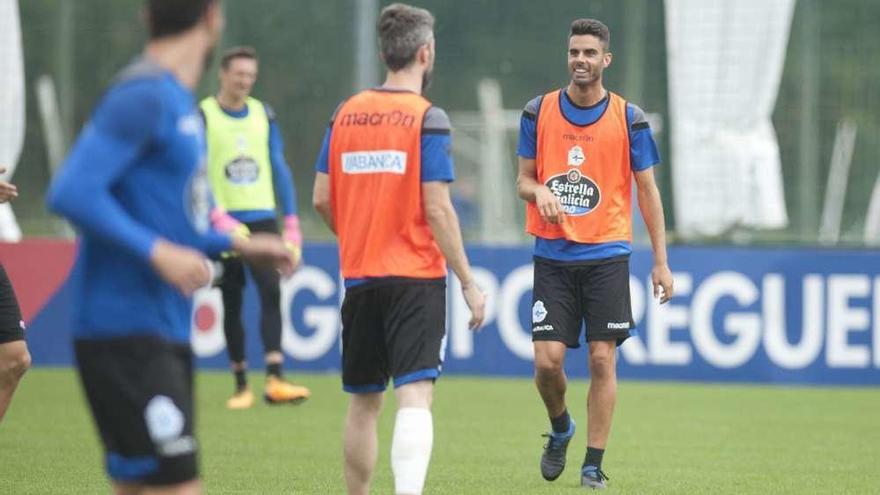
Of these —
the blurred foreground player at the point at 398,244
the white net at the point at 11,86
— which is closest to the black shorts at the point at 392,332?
the blurred foreground player at the point at 398,244

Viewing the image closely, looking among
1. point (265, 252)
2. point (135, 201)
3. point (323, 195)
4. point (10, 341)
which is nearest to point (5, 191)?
point (10, 341)

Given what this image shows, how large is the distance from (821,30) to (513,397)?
483 cm

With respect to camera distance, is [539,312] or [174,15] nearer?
[174,15]

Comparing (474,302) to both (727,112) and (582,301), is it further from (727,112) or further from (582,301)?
(727,112)

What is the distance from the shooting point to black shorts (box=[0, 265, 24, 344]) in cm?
822

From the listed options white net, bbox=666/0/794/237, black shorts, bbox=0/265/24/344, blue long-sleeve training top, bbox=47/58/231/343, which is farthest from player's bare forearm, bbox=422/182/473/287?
white net, bbox=666/0/794/237

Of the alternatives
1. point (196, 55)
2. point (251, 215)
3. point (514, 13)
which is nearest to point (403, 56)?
point (196, 55)

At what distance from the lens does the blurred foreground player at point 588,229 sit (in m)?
8.66

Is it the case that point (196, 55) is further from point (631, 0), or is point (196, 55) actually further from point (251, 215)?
point (631, 0)

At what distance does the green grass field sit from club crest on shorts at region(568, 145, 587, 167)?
1.69m

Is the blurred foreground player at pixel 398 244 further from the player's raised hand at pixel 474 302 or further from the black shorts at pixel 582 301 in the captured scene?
the black shorts at pixel 582 301

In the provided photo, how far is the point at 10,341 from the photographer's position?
327 inches

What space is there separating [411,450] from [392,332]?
51 cm

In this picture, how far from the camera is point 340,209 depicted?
6.75 meters
